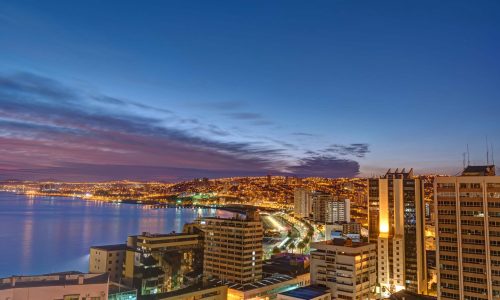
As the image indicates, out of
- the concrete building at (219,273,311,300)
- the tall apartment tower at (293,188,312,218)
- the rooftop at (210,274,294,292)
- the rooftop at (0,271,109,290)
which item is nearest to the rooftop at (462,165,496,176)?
the concrete building at (219,273,311,300)

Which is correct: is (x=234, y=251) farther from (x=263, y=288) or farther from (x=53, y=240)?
(x=53, y=240)

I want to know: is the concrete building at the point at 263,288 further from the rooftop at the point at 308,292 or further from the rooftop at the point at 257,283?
the rooftop at the point at 308,292

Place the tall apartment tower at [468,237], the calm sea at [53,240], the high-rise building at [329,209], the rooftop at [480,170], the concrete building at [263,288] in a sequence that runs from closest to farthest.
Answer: the tall apartment tower at [468,237] → the rooftop at [480,170] → the concrete building at [263,288] → the calm sea at [53,240] → the high-rise building at [329,209]

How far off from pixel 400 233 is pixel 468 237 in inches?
489

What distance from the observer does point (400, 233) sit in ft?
88.0

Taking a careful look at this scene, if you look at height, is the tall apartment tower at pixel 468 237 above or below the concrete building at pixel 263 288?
above

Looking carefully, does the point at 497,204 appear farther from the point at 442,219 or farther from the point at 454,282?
the point at 454,282

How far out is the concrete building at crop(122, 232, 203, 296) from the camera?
75.9 ft

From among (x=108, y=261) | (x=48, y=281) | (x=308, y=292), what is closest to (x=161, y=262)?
(x=108, y=261)

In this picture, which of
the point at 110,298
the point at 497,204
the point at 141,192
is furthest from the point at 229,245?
the point at 141,192

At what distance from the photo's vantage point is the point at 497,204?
14547mm

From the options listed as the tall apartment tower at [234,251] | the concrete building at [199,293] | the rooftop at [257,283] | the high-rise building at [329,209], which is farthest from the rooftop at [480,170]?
the high-rise building at [329,209]

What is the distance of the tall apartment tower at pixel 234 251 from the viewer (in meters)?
23.9

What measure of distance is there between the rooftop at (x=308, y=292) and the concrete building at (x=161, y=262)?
9.70 m
